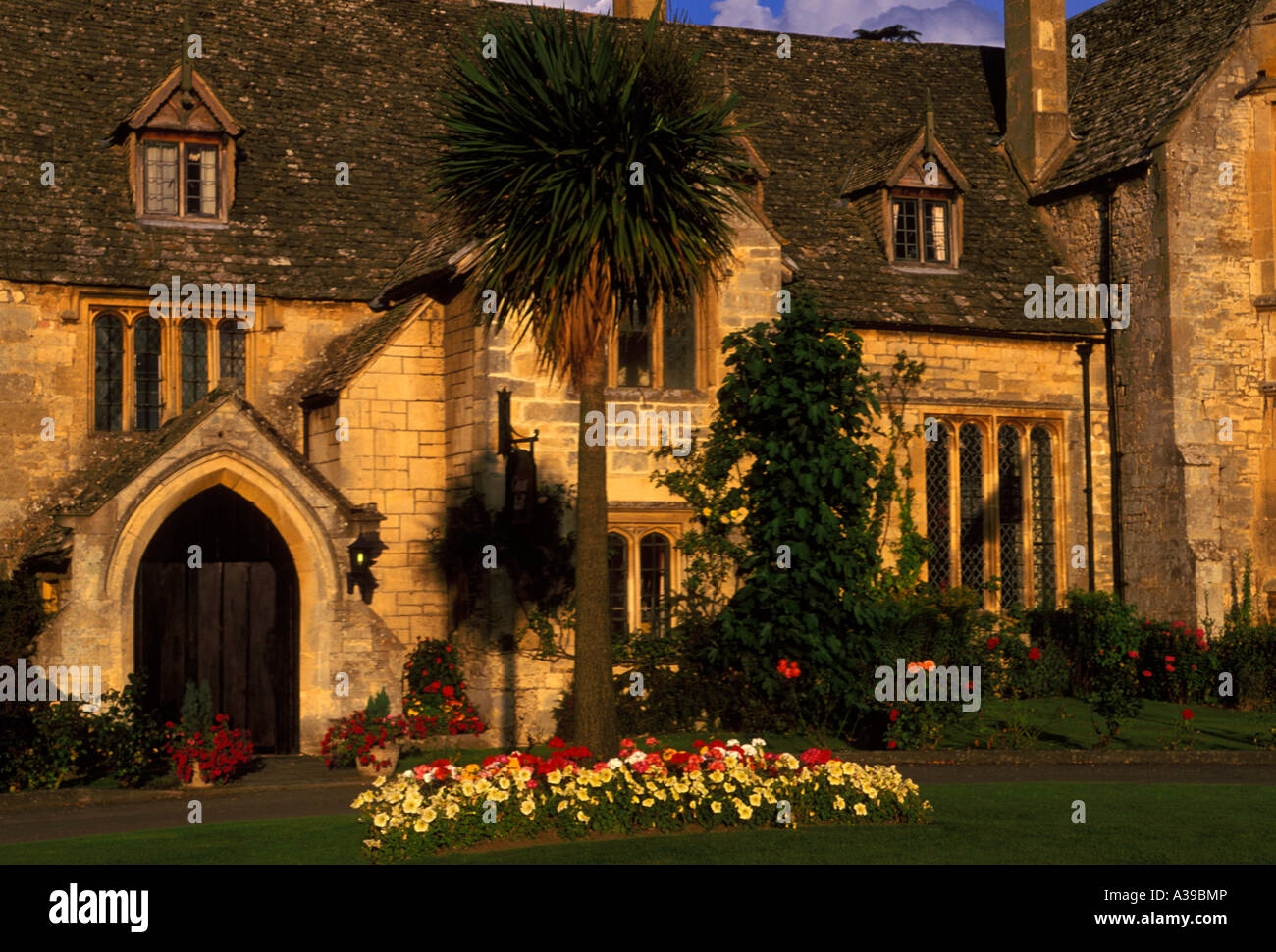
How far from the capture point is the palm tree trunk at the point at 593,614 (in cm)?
1349

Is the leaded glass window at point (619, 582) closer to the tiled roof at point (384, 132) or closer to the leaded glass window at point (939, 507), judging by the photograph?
the tiled roof at point (384, 132)

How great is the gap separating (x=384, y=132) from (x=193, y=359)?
474 centimetres

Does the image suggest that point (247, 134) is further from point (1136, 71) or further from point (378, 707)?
point (1136, 71)

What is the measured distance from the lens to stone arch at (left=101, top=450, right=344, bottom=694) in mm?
17812

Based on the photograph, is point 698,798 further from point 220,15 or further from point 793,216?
point 220,15

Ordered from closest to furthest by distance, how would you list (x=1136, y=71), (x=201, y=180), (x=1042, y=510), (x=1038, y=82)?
1. (x=201, y=180)
2. (x=1042, y=510)
3. (x=1136, y=71)
4. (x=1038, y=82)

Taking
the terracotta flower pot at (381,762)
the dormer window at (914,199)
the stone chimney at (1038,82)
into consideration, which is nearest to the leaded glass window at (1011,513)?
the dormer window at (914,199)

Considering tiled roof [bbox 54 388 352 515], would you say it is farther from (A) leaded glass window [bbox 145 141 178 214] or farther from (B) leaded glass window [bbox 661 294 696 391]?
(B) leaded glass window [bbox 661 294 696 391]

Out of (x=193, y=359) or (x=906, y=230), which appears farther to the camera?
(x=906, y=230)

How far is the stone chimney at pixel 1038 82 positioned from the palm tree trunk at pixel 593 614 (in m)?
14.9

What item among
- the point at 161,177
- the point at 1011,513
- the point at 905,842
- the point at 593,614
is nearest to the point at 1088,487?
the point at 1011,513

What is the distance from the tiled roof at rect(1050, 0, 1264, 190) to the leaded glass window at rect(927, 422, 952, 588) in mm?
4913

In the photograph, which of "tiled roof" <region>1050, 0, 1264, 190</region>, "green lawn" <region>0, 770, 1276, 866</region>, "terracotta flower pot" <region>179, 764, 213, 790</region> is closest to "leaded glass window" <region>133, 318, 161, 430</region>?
"terracotta flower pot" <region>179, 764, 213, 790</region>

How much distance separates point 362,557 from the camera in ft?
60.9
